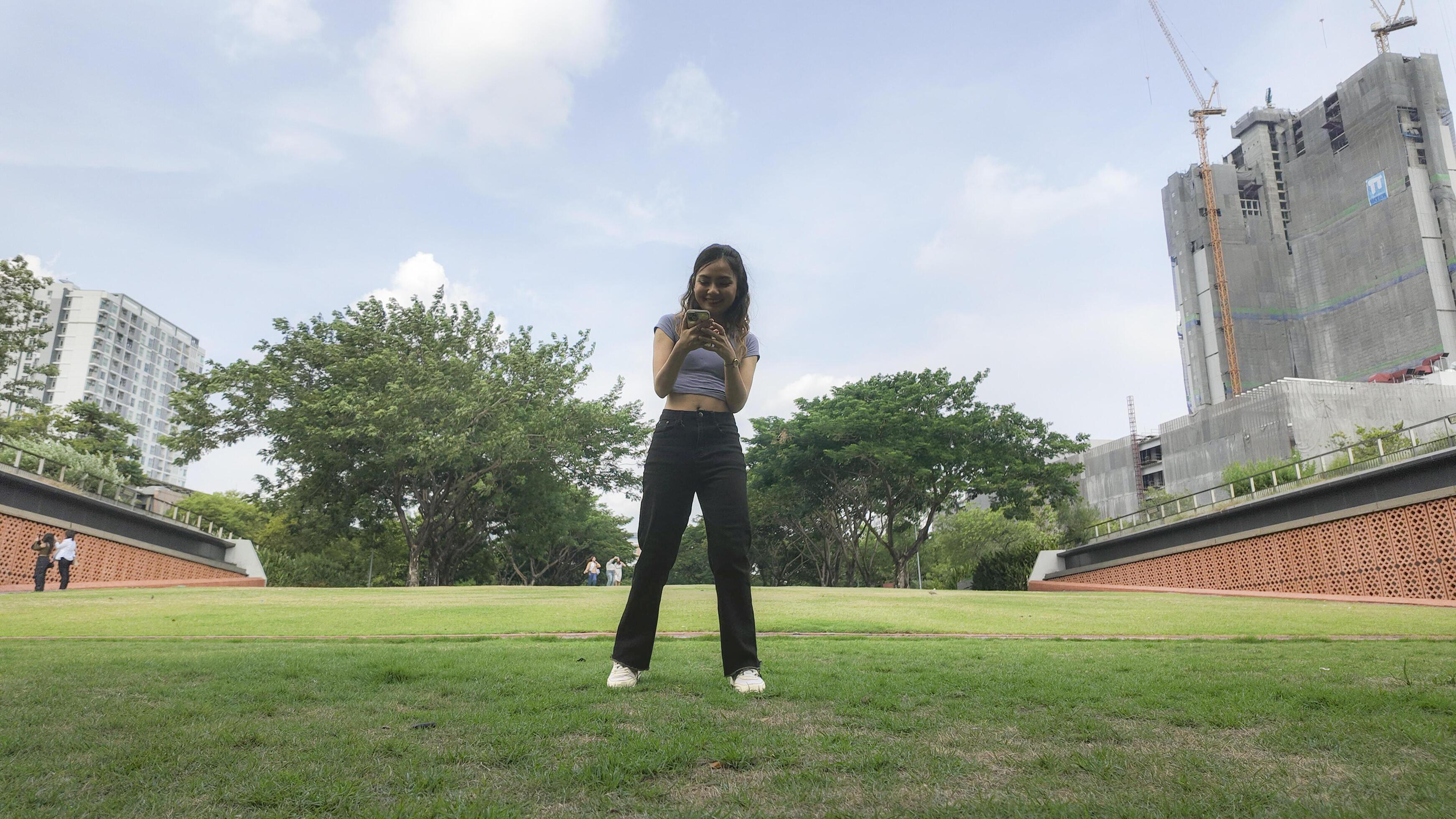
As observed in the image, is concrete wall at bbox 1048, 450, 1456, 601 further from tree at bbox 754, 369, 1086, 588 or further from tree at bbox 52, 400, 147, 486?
tree at bbox 52, 400, 147, 486

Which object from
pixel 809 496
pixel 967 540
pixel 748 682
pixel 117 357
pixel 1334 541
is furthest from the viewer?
pixel 117 357

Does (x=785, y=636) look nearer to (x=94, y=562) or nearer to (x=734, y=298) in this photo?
(x=734, y=298)

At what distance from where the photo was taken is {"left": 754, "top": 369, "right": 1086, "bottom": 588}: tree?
108 feet

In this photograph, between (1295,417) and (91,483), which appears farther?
(1295,417)

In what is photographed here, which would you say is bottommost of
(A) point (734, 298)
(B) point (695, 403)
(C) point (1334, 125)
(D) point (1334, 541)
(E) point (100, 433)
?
(B) point (695, 403)

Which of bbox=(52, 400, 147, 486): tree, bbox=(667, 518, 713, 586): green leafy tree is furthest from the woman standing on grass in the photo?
bbox=(52, 400, 147, 486): tree

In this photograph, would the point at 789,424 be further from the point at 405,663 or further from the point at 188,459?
the point at 405,663

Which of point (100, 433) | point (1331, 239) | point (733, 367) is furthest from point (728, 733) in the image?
point (1331, 239)

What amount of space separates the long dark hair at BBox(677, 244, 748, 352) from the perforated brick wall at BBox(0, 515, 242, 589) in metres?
24.7

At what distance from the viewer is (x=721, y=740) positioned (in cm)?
265

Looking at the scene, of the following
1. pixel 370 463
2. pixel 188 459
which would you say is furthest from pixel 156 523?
pixel 370 463

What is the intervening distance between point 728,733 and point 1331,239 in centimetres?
8679

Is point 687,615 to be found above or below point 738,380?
below

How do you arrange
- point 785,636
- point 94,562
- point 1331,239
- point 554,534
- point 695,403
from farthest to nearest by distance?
1. point 1331,239
2. point 554,534
3. point 94,562
4. point 785,636
5. point 695,403
